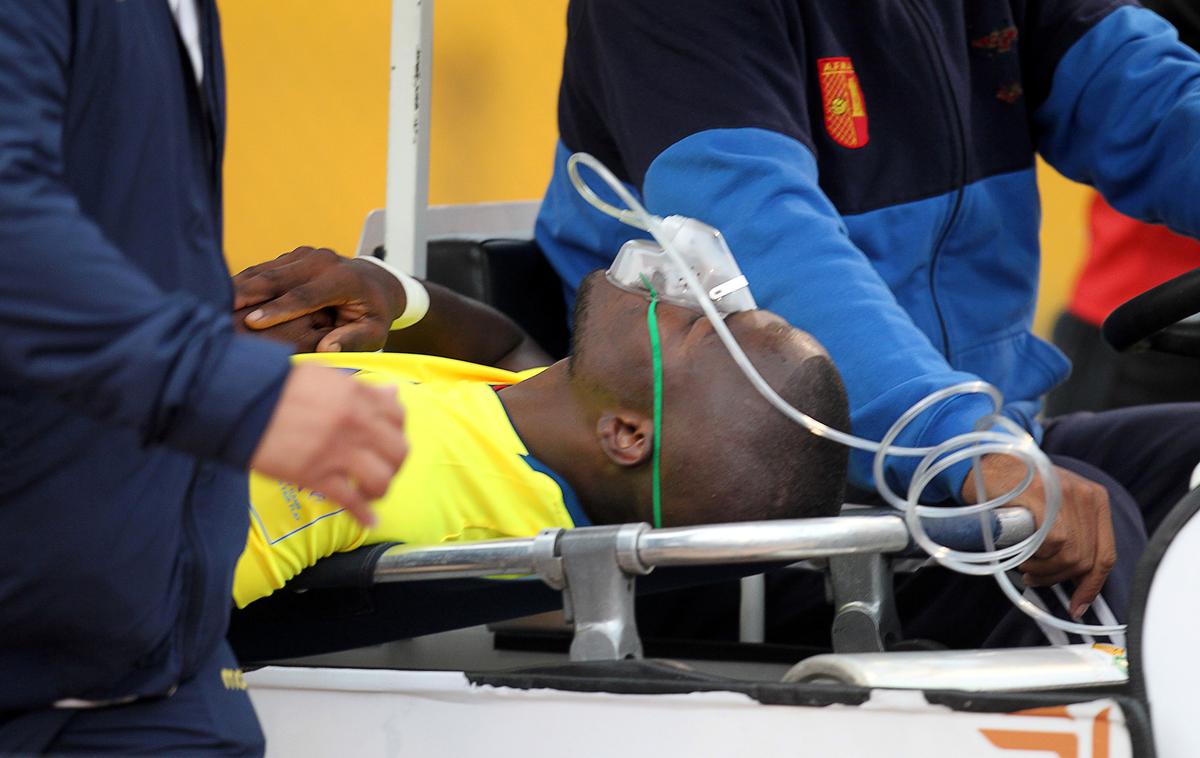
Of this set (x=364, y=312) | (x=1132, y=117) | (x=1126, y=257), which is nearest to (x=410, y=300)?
(x=364, y=312)

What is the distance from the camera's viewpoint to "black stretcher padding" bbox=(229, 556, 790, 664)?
1.46 metres

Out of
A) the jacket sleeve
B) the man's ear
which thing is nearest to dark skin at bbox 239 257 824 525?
the man's ear

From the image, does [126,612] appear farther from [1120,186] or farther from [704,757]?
[1120,186]

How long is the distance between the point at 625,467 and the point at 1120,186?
110 centimetres

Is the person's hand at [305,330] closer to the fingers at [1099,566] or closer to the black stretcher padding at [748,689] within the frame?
the black stretcher padding at [748,689]

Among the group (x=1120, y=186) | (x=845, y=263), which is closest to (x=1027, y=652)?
(x=845, y=263)

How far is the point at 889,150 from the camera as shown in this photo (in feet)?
6.57

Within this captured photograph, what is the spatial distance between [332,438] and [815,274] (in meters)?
0.96

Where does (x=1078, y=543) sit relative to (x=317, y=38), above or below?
below

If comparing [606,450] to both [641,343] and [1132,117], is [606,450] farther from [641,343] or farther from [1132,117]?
[1132,117]

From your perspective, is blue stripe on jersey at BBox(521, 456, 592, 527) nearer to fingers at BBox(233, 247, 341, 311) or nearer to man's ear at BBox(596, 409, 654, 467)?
man's ear at BBox(596, 409, 654, 467)

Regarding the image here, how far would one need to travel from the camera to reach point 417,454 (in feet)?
5.00

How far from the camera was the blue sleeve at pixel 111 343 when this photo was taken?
770 mm

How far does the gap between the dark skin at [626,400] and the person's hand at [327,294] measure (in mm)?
35
